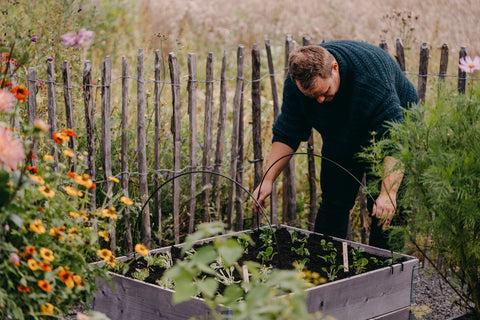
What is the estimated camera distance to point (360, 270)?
8.76 feet

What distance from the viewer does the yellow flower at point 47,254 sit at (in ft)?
5.62

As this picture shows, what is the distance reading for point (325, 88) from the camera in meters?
2.70

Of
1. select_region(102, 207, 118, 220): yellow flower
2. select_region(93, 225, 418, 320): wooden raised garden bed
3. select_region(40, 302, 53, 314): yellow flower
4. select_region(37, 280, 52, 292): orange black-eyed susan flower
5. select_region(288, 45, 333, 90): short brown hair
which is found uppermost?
select_region(288, 45, 333, 90): short brown hair

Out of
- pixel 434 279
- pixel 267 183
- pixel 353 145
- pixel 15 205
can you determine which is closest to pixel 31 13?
pixel 267 183

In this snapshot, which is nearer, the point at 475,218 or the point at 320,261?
the point at 475,218

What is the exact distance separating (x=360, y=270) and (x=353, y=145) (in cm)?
71

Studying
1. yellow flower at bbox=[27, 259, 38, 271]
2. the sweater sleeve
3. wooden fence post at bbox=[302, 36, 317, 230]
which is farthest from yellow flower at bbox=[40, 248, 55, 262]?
wooden fence post at bbox=[302, 36, 317, 230]

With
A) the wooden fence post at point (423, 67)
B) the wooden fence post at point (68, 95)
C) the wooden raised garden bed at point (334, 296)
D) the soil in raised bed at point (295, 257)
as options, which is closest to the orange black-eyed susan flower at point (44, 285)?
the wooden raised garden bed at point (334, 296)

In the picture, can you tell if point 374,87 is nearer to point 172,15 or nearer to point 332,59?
point 332,59

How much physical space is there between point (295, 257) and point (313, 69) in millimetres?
966

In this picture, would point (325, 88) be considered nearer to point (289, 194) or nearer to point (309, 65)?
point (309, 65)

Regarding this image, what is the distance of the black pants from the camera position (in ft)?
10.5

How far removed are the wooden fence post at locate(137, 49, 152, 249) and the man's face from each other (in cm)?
96

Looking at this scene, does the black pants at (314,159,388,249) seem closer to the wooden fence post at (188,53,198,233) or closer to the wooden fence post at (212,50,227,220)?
the wooden fence post at (212,50,227,220)
